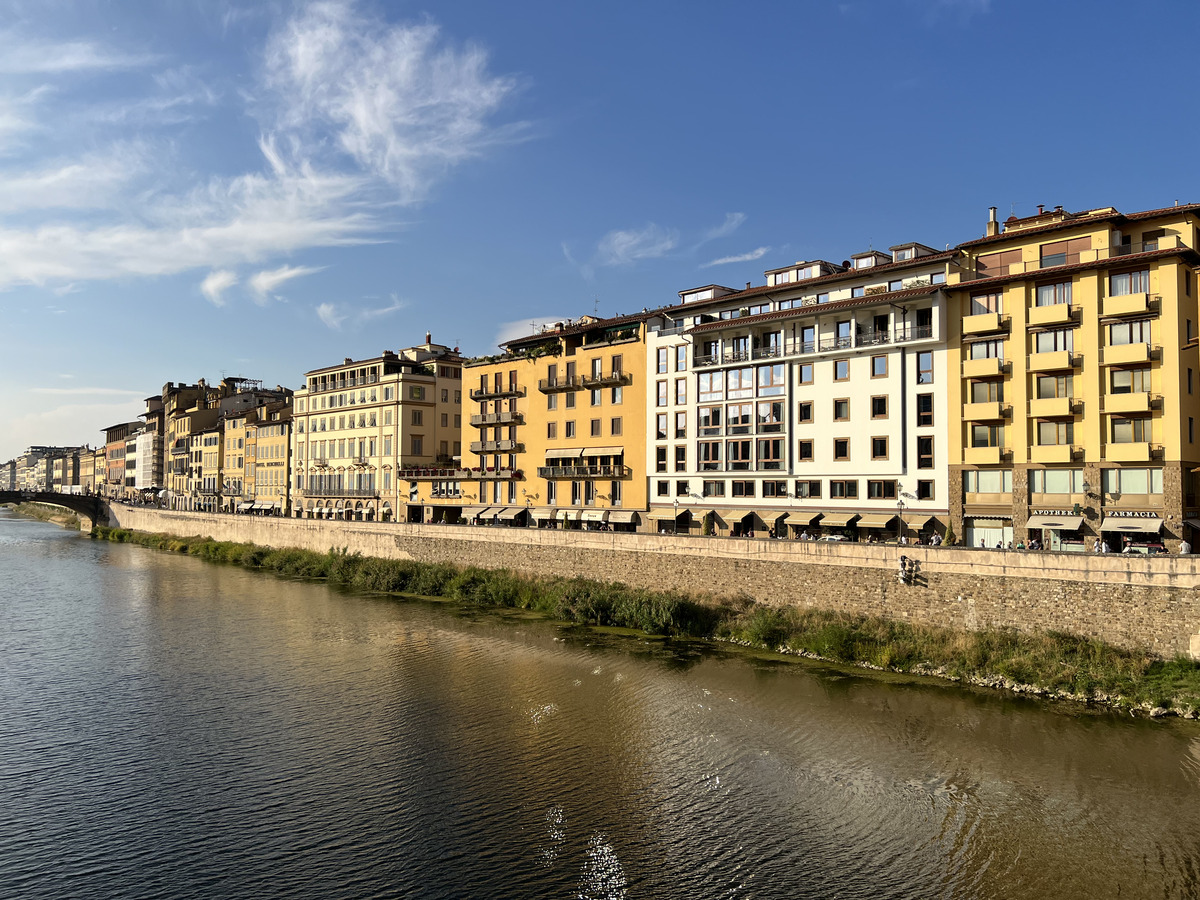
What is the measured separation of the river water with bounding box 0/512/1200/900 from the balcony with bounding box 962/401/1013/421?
58.2 feet

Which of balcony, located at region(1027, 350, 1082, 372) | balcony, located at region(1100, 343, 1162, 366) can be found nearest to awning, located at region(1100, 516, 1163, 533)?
balcony, located at region(1100, 343, 1162, 366)

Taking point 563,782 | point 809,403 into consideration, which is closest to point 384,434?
point 809,403

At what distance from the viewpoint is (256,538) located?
8850 centimetres

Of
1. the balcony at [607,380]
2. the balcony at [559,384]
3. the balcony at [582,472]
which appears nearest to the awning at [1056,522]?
the balcony at [582,472]

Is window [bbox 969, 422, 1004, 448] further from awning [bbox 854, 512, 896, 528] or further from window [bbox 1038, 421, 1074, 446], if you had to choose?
awning [bbox 854, 512, 896, 528]

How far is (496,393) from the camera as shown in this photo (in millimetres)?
74562

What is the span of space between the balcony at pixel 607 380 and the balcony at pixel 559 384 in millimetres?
719

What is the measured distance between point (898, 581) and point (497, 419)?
4350cm

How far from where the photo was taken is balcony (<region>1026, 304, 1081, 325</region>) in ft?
138

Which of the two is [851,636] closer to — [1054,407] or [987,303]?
[1054,407]

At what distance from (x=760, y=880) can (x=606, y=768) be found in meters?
7.24

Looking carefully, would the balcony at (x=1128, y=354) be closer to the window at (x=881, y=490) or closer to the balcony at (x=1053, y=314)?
the balcony at (x=1053, y=314)

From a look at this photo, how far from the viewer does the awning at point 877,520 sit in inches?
1905

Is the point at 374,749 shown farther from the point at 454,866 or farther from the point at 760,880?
the point at 760,880
